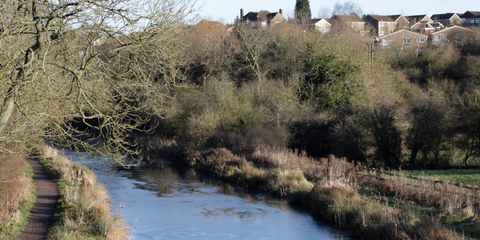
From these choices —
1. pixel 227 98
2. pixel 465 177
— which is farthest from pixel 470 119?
pixel 227 98

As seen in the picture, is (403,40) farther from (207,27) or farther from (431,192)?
(431,192)

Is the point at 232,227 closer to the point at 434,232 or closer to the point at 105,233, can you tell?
the point at 105,233

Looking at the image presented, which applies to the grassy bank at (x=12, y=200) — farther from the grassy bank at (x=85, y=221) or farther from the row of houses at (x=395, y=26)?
the row of houses at (x=395, y=26)

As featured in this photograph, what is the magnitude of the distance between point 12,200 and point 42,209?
1.17 meters

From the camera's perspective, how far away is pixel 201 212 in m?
14.8

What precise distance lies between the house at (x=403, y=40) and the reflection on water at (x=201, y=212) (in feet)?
127

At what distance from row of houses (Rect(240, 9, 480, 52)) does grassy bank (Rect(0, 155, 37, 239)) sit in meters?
33.0

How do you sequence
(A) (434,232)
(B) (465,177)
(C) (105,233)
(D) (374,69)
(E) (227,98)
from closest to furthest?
(A) (434,232), (C) (105,233), (B) (465,177), (E) (227,98), (D) (374,69)

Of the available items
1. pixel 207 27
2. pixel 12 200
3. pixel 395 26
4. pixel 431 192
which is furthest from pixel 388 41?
pixel 12 200

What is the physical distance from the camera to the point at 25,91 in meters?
8.03

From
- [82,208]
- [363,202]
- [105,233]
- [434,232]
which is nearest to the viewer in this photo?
[434,232]

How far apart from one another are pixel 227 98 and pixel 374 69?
1359 cm

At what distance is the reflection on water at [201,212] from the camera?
1240 cm

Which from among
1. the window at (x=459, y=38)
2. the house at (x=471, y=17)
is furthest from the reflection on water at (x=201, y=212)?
the house at (x=471, y=17)
